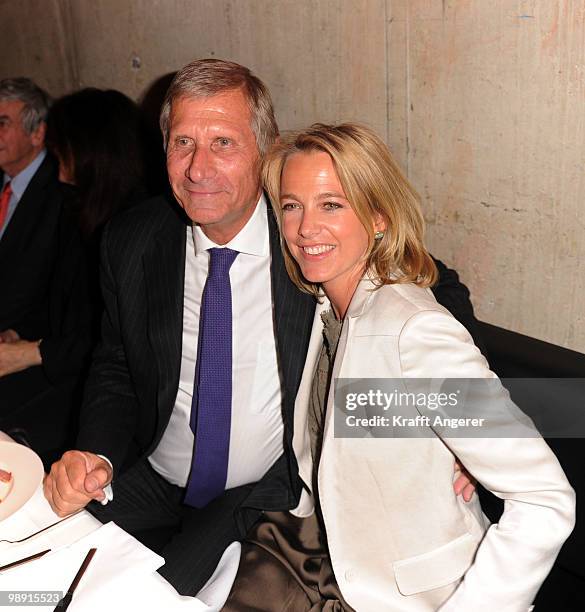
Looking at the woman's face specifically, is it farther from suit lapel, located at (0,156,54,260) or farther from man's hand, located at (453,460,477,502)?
suit lapel, located at (0,156,54,260)

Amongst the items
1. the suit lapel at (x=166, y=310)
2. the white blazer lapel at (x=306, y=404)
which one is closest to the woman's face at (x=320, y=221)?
the white blazer lapel at (x=306, y=404)

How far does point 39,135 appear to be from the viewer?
144 inches

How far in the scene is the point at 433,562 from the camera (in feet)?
4.99

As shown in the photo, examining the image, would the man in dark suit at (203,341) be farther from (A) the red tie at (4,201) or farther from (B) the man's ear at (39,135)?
(B) the man's ear at (39,135)

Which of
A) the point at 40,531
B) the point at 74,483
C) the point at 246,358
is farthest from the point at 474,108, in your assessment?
the point at 40,531

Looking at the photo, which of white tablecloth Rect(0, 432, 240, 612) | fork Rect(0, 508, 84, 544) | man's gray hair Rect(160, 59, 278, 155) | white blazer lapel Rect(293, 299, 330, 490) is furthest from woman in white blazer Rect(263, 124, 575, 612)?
fork Rect(0, 508, 84, 544)

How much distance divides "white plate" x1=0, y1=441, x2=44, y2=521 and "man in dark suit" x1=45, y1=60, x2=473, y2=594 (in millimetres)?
190

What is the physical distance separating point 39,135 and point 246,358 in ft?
7.33

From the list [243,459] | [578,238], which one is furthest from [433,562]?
[578,238]

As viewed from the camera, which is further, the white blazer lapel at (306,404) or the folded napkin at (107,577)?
the white blazer lapel at (306,404)

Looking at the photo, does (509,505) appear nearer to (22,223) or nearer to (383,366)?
(383,366)

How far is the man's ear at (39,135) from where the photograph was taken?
12.0ft

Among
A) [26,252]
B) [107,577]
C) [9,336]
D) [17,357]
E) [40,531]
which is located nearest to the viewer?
[107,577]

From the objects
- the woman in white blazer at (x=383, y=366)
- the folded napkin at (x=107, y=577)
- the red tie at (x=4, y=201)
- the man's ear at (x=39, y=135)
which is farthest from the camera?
the man's ear at (x=39, y=135)
